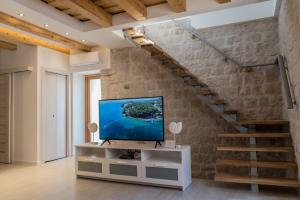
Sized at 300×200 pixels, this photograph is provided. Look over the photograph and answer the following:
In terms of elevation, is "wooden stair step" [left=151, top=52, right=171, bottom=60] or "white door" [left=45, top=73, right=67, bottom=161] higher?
"wooden stair step" [left=151, top=52, right=171, bottom=60]

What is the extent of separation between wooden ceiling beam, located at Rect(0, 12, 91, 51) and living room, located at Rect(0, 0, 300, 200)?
0.02 metres

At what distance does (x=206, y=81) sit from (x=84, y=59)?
288 cm

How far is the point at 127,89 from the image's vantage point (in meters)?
4.97

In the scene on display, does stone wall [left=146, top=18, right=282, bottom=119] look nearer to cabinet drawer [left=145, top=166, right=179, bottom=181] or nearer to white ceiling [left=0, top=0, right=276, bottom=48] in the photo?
white ceiling [left=0, top=0, right=276, bottom=48]

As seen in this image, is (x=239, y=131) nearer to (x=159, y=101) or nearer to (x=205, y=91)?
(x=205, y=91)

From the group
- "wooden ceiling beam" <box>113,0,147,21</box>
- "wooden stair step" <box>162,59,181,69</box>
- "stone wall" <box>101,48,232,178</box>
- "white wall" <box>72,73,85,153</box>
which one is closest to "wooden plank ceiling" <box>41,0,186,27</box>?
"wooden ceiling beam" <box>113,0,147,21</box>

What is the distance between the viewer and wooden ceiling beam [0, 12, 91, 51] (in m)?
3.73

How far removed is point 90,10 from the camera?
3348 mm

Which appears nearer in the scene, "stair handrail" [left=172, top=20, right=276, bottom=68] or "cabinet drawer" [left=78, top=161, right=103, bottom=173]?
"cabinet drawer" [left=78, top=161, right=103, bottom=173]

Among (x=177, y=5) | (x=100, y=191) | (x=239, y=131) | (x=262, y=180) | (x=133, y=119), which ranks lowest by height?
(x=100, y=191)

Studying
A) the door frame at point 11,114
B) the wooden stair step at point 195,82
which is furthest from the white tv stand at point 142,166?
the door frame at point 11,114

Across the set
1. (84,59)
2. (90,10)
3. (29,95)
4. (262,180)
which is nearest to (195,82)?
(262,180)

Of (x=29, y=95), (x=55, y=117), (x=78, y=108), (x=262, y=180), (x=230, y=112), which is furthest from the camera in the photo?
(x=78, y=108)

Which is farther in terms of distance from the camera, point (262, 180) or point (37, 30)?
point (37, 30)
